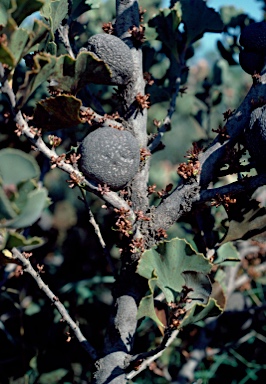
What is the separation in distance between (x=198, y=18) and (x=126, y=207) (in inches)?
18.1

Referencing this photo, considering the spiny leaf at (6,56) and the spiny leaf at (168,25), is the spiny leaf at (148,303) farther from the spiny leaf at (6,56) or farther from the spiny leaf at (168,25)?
the spiny leaf at (168,25)

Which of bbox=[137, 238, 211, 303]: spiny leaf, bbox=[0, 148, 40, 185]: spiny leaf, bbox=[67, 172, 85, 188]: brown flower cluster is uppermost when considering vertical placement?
bbox=[0, 148, 40, 185]: spiny leaf

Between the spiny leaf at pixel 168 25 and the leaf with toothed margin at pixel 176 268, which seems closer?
the leaf with toothed margin at pixel 176 268

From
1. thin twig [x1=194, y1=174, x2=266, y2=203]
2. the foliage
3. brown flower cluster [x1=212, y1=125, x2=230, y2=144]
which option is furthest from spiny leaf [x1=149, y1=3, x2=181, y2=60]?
thin twig [x1=194, y1=174, x2=266, y2=203]

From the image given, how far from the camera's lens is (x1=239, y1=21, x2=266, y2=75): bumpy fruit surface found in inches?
31.0

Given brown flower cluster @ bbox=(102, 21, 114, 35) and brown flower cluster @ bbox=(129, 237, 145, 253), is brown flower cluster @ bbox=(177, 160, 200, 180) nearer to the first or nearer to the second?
brown flower cluster @ bbox=(129, 237, 145, 253)

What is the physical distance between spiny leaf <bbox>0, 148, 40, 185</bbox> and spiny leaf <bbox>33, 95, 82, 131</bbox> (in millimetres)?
164

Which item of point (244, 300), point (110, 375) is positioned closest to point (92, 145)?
point (110, 375)

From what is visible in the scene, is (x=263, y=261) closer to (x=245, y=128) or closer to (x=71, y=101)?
(x=245, y=128)

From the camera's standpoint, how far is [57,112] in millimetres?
624

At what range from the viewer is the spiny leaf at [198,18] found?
92cm

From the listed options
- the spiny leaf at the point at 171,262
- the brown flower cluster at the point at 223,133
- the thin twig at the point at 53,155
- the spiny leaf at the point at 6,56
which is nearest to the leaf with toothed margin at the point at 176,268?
the spiny leaf at the point at 171,262

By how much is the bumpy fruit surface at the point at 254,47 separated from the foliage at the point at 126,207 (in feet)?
0.19

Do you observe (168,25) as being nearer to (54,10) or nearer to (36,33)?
(54,10)
